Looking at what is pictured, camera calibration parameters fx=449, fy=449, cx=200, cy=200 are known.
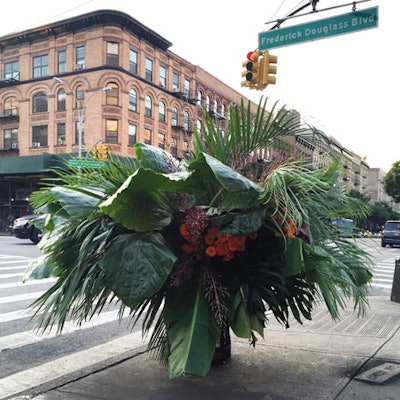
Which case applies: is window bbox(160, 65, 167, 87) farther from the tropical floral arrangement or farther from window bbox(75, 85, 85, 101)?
the tropical floral arrangement

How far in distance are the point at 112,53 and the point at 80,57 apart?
274cm

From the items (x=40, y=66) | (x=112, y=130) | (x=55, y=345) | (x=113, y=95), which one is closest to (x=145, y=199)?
(x=55, y=345)

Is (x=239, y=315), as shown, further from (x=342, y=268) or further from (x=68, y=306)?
(x=68, y=306)

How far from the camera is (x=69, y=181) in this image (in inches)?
138

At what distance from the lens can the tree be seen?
5434 cm

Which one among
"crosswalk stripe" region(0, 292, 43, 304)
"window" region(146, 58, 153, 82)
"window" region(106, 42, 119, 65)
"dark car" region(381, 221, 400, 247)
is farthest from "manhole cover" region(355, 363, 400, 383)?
"window" region(146, 58, 153, 82)

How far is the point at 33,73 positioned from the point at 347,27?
32.7m

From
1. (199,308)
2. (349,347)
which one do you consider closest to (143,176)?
(199,308)

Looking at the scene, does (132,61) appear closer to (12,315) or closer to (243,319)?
(12,315)

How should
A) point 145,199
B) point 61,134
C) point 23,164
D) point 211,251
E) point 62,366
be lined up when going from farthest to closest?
point 61,134, point 23,164, point 62,366, point 211,251, point 145,199

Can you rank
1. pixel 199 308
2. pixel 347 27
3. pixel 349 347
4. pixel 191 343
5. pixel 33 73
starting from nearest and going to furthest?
pixel 191 343
pixel 199 308
pixel 349 347
pixel 347 27
pixel 33 73

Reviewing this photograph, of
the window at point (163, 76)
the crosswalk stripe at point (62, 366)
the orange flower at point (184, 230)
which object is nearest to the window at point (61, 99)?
the window at point (163, 76)

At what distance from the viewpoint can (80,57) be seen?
3406 cm

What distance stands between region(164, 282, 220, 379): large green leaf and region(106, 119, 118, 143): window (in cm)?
3049
